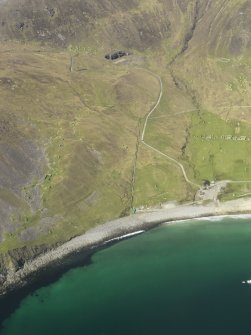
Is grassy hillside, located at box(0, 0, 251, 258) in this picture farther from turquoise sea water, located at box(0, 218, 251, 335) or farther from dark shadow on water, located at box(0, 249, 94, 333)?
turquoise sea water, located at box(0, 218, 251, 335)

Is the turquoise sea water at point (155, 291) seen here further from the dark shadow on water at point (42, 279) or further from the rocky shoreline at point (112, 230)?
the rocky shoreline at point (112, 230)

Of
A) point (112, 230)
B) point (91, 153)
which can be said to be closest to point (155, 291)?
point (112, 230)

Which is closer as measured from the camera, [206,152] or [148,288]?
[148,288]

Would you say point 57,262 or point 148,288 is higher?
point 57,262

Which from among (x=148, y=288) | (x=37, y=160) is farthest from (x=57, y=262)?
(x=37, y=160)

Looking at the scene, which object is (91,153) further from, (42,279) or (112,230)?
(42,279)

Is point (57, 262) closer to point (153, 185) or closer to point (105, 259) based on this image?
point (105, 259)

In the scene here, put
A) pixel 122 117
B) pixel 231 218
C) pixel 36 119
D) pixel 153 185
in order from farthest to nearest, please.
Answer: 1. pixel 122 117
2. pixel 36 119
3. pixel 153 185
4. pixel 231 218

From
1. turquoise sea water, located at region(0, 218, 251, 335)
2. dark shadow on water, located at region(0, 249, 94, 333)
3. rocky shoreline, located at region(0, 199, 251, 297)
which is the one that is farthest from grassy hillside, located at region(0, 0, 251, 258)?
turquoise sea water, located at region(0, 218, 251, 335)
